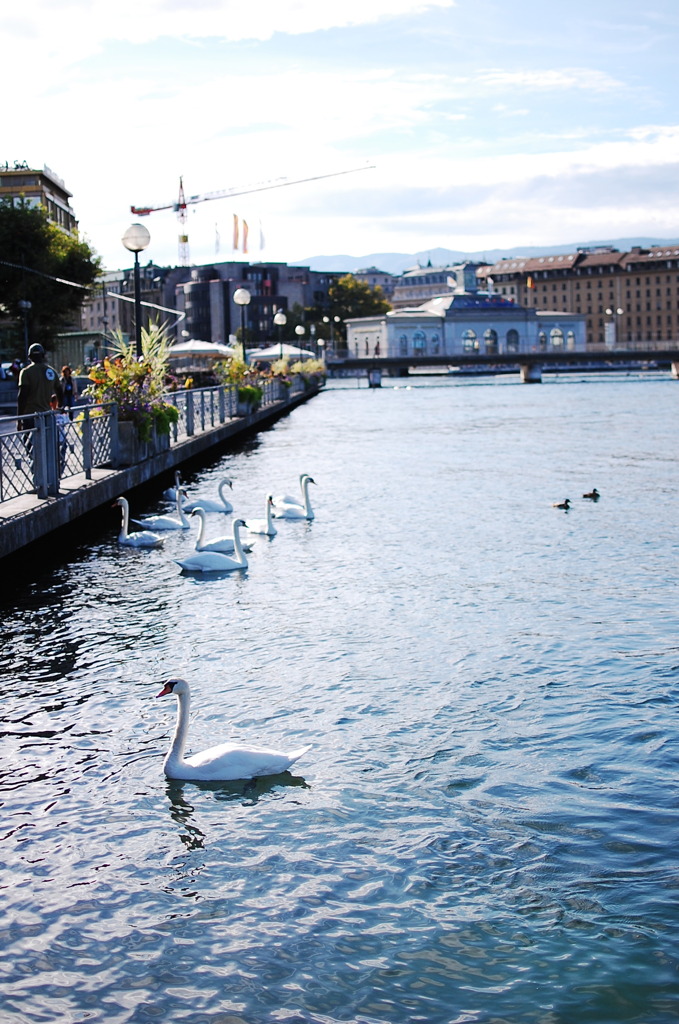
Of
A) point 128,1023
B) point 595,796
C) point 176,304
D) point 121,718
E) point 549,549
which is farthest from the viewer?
point 176,304

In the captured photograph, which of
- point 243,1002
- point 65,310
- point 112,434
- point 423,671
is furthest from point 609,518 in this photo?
point 65,310

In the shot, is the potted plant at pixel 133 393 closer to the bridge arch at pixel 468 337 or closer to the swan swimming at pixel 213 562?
the swan swimming at pixel 213 562

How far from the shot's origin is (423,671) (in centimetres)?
977

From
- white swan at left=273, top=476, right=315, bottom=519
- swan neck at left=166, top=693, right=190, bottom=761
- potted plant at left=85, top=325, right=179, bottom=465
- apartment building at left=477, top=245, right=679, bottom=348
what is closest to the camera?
swan neck at left=166, top=693, right=190, bottom=761

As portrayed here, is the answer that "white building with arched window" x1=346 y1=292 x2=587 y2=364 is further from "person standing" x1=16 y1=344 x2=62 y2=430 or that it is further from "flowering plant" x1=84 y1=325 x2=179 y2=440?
"person standing" x1=16 y1=344 x2=62 y2=430

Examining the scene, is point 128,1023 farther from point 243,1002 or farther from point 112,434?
point 112,434

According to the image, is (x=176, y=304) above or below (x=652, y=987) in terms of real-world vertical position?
above

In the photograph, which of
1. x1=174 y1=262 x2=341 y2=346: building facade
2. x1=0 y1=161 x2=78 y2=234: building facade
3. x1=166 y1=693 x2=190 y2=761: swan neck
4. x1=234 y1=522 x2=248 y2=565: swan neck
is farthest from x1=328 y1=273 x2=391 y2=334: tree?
x1=166 y1=693 x2=190 y2=761: swan neck

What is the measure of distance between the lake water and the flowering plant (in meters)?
5.58

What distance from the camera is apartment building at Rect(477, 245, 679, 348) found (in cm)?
18838

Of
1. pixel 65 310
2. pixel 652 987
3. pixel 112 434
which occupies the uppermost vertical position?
pixel 65 310

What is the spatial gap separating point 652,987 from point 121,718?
4.50 metres

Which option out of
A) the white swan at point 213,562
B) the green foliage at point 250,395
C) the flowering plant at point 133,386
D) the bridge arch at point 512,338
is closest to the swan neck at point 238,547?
the white swan at point 213,562

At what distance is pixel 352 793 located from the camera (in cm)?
714
